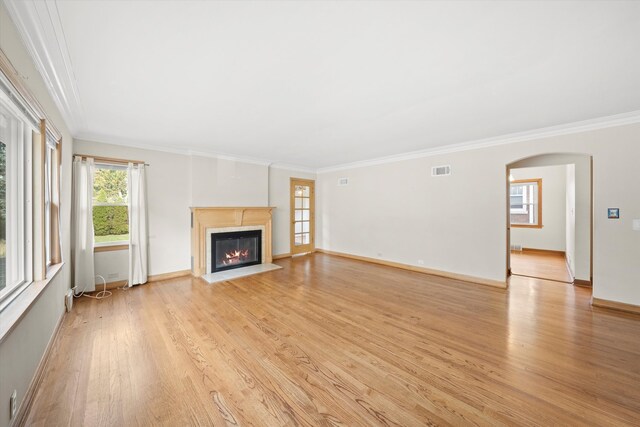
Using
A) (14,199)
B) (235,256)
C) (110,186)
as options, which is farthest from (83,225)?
(235,256)

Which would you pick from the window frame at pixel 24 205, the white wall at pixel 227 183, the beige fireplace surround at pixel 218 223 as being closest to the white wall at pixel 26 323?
the window frame at pixel 24 205

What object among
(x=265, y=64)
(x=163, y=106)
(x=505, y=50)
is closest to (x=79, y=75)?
(x=163, y=106)

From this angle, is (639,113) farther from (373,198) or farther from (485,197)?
(373,198)

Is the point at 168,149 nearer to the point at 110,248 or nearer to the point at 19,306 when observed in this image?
the point at 110,248

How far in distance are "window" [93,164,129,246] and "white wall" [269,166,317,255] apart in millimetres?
2980


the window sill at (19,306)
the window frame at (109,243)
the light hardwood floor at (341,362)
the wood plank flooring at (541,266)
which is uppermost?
the window frame at (109,243)

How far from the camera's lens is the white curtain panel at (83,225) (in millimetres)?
3596

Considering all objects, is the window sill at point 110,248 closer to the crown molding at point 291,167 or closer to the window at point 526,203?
the crown molding at point 291,167

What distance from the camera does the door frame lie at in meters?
6.72

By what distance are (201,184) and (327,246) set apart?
147 inches

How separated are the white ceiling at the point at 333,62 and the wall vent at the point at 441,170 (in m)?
1.26

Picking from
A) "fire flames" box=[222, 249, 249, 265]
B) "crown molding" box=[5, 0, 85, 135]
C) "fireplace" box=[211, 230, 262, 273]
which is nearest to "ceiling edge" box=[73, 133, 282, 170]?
"crown molding" box=[5, 0, 85, 135]

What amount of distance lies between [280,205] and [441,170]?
3.89 m

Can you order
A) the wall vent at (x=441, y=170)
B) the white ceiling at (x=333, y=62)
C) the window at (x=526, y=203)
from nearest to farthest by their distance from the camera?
the white ceiling at (x=333, y=62)
the wall vent at (x=441, y=170)
the window at (x=526, y=203)
